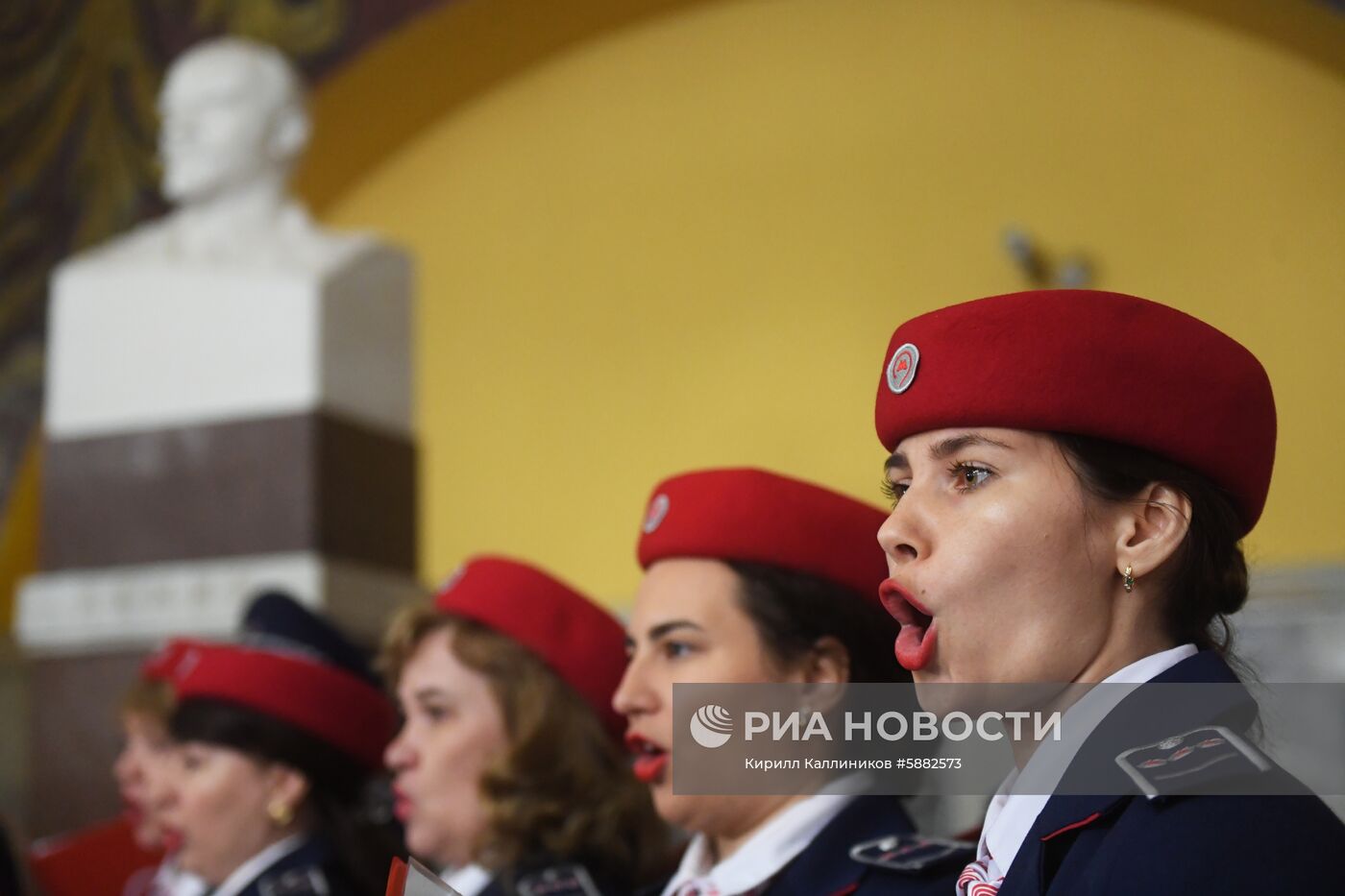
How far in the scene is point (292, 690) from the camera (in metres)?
2.84

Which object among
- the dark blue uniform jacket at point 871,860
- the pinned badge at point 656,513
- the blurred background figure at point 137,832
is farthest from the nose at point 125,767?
the dark blue uniform jacket at point 871,860

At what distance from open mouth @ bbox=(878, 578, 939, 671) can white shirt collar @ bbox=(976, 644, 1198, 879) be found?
4.6 inches

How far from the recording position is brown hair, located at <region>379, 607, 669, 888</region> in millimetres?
2361

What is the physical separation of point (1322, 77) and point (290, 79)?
91.5 inches

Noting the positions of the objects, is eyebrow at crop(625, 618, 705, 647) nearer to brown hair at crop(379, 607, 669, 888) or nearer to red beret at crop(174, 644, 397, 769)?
brown hair at crop(379, 607, 669, 888)

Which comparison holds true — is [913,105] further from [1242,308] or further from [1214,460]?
[1214,460]

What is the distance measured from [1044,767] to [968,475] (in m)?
0.23

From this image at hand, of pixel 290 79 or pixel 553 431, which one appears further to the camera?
pixel 553 431

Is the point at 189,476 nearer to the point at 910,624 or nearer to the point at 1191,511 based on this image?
the point at 910,624

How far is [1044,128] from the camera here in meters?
5.13

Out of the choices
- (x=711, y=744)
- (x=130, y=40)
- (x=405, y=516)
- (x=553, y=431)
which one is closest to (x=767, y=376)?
(x=553, y=431)

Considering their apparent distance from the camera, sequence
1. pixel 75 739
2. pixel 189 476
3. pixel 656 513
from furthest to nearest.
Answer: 1. pixel 189 476
2. pixel 75 739
3. pixel 656 513

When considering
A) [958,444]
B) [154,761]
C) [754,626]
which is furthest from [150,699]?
[958,444]

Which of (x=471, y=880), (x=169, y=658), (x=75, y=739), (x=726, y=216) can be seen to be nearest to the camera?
(x=471, y=880)
